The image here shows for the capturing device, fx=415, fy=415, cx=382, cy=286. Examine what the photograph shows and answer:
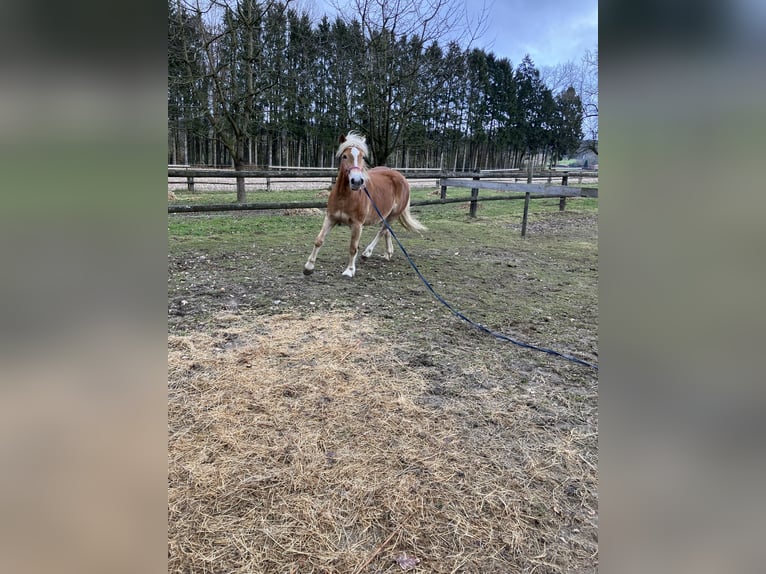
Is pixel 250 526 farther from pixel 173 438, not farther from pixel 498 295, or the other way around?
pixel 498 295

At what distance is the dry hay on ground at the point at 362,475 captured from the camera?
50.4 inches

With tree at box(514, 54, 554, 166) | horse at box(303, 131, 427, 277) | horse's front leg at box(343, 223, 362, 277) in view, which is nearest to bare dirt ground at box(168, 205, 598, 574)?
horse's front leg at box(343, 223, 362, 277)

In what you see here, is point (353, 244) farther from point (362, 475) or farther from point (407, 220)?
point (362, 475)

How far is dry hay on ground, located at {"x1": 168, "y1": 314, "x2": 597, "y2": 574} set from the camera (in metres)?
1.28

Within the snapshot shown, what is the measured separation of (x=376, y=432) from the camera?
1.87 meters

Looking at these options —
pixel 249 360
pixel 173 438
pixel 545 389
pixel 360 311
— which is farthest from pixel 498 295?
pixel 173 438

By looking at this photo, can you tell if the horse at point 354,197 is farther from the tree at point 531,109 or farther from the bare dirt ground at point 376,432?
the tree at point 531,109

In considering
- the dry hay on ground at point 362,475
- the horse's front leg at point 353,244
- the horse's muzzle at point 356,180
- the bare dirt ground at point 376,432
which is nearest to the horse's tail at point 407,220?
the horse's front leg at point 353,244

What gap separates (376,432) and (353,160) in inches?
113

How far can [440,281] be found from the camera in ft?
14.3

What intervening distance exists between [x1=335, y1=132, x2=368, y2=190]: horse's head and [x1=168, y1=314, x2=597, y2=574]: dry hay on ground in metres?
1.97
